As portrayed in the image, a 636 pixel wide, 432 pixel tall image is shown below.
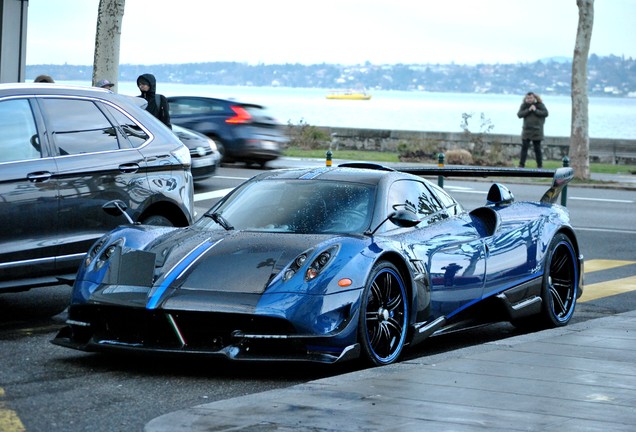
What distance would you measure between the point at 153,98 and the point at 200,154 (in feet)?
12.9

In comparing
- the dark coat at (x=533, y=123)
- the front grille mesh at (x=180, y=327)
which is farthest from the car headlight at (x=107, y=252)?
the dark coat at (x=533, y=123)

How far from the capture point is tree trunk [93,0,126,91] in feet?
64.1

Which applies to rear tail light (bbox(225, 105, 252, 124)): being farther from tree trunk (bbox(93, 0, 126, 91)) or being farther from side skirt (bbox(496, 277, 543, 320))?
side skirt (bbox(496, 277, 543, 320))

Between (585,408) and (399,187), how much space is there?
9.76ft

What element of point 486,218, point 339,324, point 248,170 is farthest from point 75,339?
point 248,170

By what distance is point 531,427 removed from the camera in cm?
595

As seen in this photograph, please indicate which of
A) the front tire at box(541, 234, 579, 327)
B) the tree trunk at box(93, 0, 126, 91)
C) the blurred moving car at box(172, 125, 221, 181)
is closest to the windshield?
the front tire at box(541, 234, 579, 327)

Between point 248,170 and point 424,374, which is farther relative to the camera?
point 248,170

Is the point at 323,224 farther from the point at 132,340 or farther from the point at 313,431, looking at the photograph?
the point at 313,431

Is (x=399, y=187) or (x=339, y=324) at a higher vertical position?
(x=399, y=187)

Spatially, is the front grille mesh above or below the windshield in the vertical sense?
below

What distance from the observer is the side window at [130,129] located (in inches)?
407

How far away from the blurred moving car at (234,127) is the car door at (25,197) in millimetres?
16834

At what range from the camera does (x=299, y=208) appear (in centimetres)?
873
